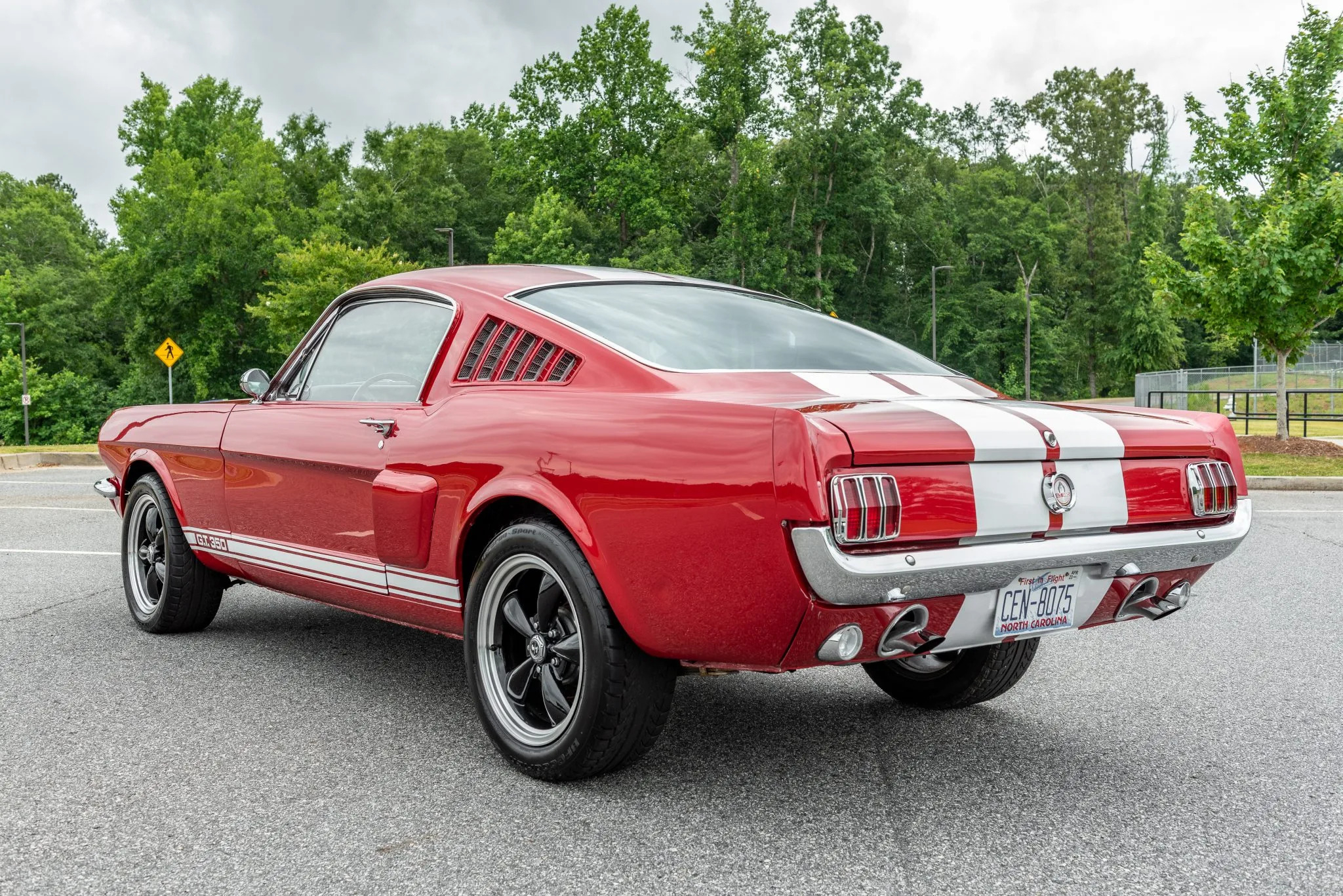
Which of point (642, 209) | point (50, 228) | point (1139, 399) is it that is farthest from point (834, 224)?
point (50, 228)

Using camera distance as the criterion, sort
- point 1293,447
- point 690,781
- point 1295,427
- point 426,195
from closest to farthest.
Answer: point 690,781 < point 1293,447 < point 1295,427 < point 426,195

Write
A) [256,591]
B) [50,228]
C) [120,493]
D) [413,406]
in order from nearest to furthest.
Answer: [413,406]
[120,493]
[256,591]
[50,228]

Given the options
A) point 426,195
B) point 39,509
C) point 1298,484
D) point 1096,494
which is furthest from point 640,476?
point 426,195

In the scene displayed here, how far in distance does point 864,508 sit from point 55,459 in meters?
23.3

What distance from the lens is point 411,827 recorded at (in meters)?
2.96

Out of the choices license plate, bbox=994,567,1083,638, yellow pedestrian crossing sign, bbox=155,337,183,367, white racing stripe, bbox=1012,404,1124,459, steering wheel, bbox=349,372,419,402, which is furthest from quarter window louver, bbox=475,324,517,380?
yellow pedestrian crossing sign, bbox=155,337,183,367

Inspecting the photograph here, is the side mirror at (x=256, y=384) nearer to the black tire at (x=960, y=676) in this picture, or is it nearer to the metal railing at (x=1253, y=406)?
the black tire at (x=960, y=676)

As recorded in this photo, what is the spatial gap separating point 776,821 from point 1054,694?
5.94 feet

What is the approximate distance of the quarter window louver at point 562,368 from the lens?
3.45 metres

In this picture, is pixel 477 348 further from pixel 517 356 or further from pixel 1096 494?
pixel 1096 494

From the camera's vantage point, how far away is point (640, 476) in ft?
9.65

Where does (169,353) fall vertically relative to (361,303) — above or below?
above

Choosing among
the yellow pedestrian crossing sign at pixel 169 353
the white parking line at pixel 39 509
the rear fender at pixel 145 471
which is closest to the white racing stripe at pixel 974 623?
the rear fender at pixel 145 471

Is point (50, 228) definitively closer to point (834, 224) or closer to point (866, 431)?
point (834, 224)
